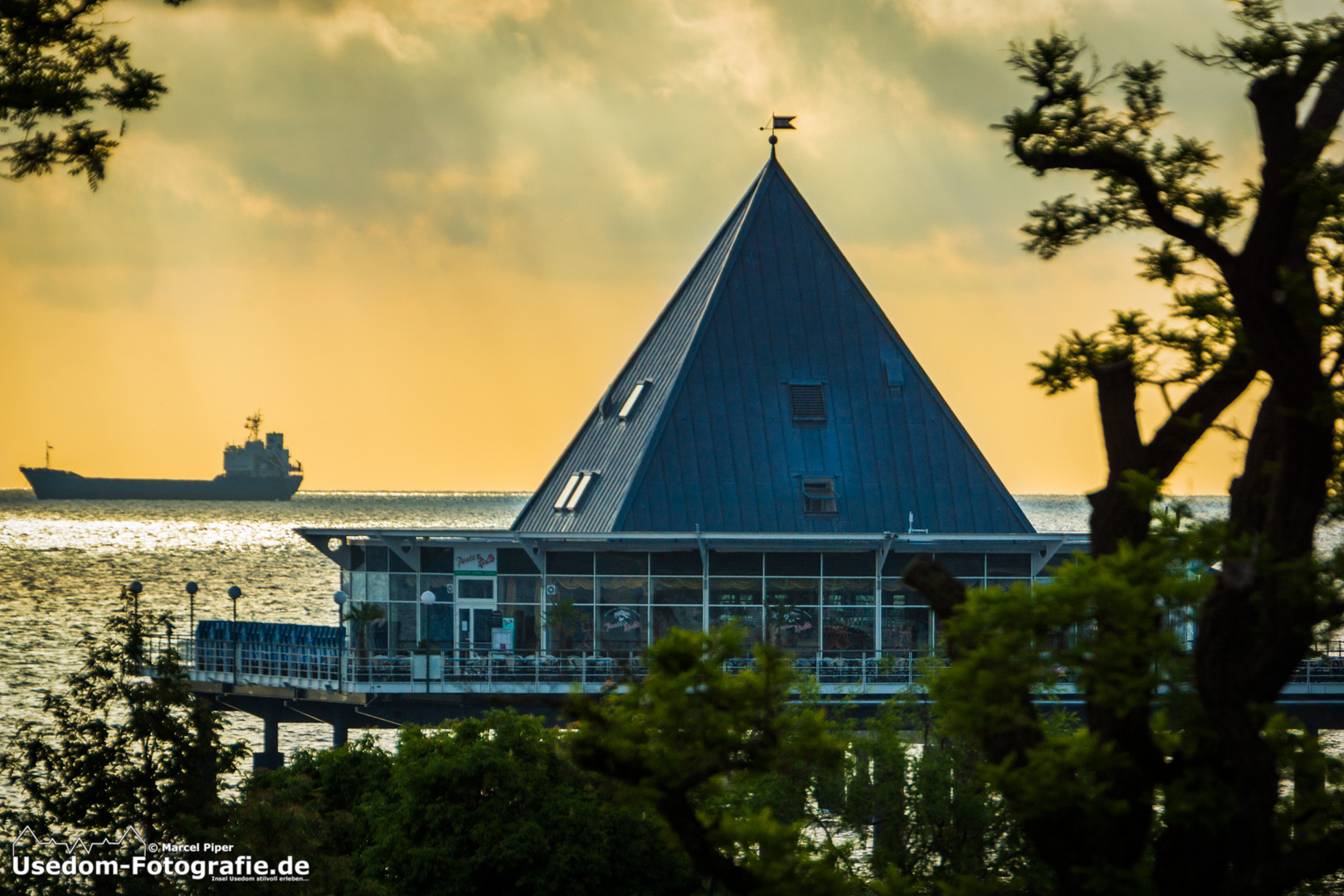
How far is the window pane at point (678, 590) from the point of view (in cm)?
4781

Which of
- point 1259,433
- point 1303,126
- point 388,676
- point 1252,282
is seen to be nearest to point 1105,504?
point 1259,433

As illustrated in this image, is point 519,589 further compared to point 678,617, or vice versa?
point 519,589

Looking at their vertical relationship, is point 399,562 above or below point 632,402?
below

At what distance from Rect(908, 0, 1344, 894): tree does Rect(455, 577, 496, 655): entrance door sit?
34755mm

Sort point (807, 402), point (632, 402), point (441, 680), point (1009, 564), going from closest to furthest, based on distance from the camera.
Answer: point (441, 680)
point (1009, 564)
point (807, 402)
point (632, 402)

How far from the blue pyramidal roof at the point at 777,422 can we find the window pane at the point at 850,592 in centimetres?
340

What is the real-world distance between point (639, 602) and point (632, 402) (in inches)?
385

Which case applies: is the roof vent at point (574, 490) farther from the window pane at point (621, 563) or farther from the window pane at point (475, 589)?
the window pane at point (475, 589)

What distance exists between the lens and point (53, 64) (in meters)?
14.9

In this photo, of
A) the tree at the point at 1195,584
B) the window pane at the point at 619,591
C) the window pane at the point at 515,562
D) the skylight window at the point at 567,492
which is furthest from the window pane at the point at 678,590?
the tree at the point at 1195,584

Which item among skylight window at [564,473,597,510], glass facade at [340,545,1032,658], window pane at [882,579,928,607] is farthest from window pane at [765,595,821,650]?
skylight window at [564,473,597,510]

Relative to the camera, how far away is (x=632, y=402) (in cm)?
5506

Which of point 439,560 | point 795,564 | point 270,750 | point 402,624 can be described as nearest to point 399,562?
point 439,560

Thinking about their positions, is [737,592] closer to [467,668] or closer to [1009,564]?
[467,668]
